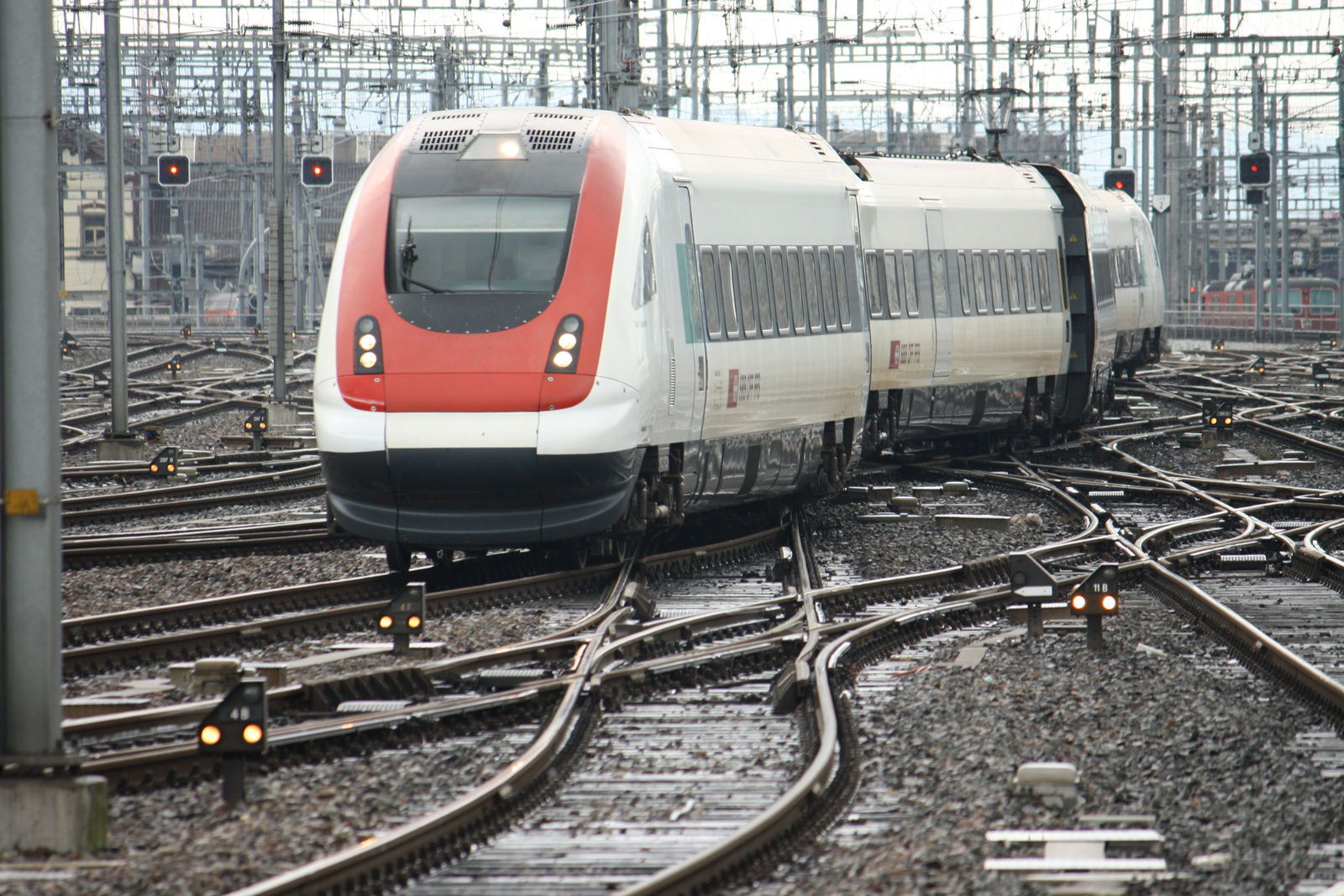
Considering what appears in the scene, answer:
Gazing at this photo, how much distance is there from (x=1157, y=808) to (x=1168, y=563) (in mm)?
6729

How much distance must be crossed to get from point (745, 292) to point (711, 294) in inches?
27.3

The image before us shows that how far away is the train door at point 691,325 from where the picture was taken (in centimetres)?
1234

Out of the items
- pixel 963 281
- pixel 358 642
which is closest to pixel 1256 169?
pixel 963 281

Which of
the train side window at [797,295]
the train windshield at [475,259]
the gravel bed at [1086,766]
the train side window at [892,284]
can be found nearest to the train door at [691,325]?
the train windshield at [475,259]

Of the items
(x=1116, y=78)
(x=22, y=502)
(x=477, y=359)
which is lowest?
(x=22, y=502)

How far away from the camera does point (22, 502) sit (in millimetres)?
6281

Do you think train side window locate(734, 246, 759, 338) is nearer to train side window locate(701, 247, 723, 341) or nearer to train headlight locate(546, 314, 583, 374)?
train side window locate(701, 247, 723, 341)

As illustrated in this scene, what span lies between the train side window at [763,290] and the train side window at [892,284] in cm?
452

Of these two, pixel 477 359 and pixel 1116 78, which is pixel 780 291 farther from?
pixel 1116 78

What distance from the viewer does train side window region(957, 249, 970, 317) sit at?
801 inches

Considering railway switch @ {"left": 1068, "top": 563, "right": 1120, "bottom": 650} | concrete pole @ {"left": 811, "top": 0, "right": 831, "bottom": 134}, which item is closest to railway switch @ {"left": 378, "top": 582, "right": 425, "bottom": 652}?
railway switch @ {"left": 1068, "top": 563, "right": 1120, "bottom": 650}

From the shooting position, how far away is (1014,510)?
1689 cm

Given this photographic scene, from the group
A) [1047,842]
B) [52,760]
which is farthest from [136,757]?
[1047,842]

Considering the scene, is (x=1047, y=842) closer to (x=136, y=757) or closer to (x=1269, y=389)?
(x=136, y=757)
